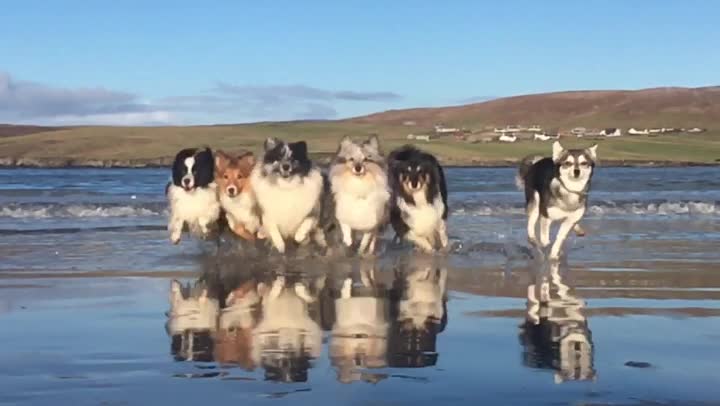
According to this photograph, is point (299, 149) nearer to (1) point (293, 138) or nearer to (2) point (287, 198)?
(2) point (287, 198)

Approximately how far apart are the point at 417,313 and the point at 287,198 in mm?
4167

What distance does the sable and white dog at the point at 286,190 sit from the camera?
11.4 meters

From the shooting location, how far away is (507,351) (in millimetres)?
5980

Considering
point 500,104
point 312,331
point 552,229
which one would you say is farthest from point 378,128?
point 312,331

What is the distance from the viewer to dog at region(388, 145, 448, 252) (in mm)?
11711

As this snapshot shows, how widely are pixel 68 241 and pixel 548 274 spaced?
7162 millimetres

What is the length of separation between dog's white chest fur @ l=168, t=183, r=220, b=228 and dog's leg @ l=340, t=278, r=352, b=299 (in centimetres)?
282

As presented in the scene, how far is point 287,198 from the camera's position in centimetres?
1138

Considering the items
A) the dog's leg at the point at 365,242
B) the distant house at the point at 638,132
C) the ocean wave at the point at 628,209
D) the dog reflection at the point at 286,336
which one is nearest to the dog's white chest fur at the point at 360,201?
the dog's leg at the point at 365,242

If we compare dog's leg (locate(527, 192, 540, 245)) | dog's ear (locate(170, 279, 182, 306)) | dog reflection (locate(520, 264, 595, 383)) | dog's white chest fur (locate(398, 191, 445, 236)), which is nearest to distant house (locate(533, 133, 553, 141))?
dog's leg (locate(527, 192, 540, 245))

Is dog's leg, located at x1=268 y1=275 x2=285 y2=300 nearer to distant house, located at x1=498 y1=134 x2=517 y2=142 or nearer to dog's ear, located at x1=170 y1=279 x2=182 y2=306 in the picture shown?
dog's ear, located at x1=170 y1=279 x2=182 y2=306

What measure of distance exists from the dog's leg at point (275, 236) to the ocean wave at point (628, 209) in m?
9.53

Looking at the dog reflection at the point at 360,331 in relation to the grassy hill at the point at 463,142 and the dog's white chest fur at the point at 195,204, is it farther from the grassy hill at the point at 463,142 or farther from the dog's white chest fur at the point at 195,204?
the grassy hill at the point at 463,142

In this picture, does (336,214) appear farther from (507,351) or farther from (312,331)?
(507,351)
